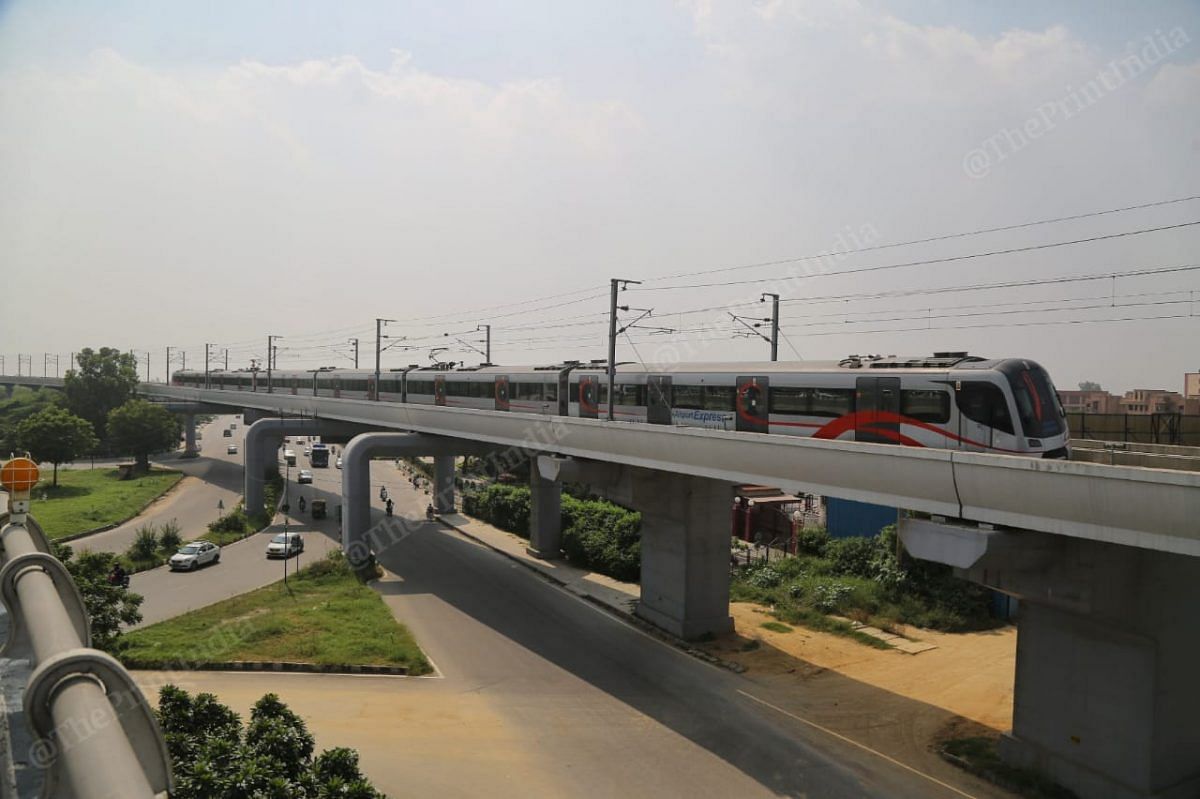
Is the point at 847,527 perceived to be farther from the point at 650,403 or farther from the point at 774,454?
the point at 774,454

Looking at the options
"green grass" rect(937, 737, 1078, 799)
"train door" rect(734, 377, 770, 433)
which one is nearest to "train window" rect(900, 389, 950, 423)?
"train door" rect(734, 377, 770, 433)

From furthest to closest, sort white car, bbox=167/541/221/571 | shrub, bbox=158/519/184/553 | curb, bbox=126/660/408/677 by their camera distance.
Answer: shrub, bbox=158/519/184/553, white car, bbox=167/541/221/571, curb, bbox=126/660/408/677

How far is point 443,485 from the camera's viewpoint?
49.0 m

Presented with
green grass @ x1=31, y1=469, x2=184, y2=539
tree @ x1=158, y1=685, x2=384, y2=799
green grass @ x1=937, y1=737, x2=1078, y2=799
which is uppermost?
tree @ x1=158, y1=685, x2=384, y2=799

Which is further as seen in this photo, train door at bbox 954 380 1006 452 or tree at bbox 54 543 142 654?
tree at bbox 54 543 142 654

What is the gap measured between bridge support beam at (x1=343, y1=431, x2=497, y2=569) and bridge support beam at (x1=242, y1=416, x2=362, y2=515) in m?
12.7

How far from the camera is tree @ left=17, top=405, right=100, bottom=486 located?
54.9 m

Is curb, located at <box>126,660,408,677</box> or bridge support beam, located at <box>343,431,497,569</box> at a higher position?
bridge support beam, located at <box>343,431,497,569</box>

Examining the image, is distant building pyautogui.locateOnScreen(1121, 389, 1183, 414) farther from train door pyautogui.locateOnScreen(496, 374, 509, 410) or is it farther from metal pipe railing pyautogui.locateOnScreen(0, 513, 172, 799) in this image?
metal pipe railing pyautogui.locateOnScreen(0, 513, 172, 799)

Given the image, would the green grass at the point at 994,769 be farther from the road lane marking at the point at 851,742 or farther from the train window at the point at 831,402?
the train window at the point at 831,402

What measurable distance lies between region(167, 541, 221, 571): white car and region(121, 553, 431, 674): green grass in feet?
20.5

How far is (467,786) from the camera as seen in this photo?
46.1 feet

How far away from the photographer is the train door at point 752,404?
66.3ft

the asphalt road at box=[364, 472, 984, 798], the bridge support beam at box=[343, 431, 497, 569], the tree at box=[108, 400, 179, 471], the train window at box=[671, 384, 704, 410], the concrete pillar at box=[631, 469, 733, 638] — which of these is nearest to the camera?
the asphalt road at box=[364, 472, 984, 798]
